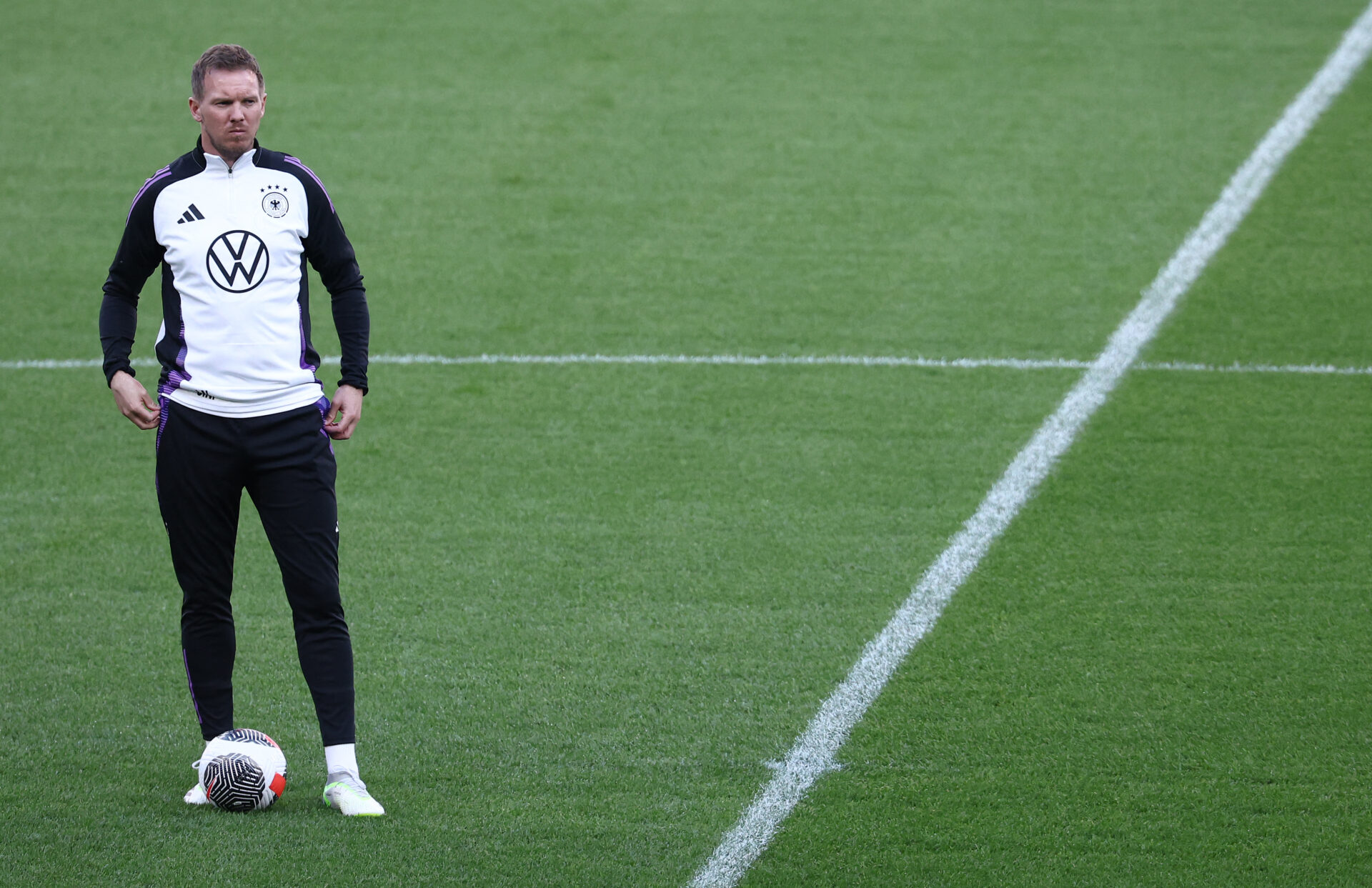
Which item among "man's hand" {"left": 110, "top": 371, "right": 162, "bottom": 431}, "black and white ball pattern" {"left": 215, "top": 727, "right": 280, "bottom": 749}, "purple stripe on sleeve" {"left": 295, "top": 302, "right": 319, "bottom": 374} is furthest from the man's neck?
"black and white ball pattern" {"left": 215, "top": 727, "right": 280, "bottom": 749}

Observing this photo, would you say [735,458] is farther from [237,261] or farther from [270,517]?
[237,261]

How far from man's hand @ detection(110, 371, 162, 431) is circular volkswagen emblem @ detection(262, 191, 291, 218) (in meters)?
0.48

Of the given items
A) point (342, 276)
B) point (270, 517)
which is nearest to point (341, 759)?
point (270, 517)

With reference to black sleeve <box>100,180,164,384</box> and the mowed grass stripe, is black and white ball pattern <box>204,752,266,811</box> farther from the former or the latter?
black sleeve <box>100,180,164,384</box>

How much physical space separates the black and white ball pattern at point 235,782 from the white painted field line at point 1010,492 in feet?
3.46

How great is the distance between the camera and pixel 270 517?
3.44 m

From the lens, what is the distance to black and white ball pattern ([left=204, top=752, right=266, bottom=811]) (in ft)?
11.4

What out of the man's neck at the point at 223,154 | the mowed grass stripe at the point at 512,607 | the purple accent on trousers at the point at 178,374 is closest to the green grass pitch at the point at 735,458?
the mowed grass stripe at the point at 512,607

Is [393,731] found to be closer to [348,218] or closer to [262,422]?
[262,422]

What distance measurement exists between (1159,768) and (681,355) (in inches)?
135

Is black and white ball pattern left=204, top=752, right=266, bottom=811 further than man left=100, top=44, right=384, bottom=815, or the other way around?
black and white ball pattern left=204, top=752, right=266, bottom=811

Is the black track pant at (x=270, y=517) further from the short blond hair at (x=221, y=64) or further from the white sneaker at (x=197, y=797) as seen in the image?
the short blond hair at (x=221, y=64)

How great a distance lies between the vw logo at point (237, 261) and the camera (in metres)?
3.32

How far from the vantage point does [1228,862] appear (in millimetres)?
3324
